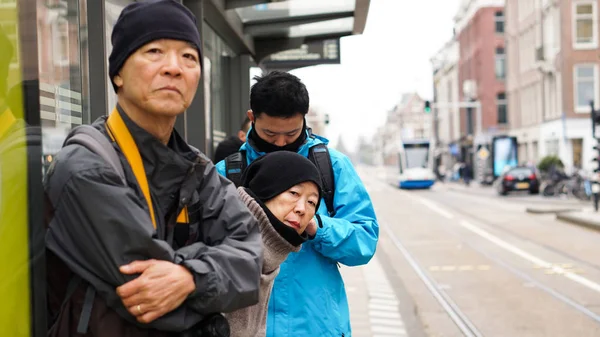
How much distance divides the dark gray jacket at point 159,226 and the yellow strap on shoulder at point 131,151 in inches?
0.6

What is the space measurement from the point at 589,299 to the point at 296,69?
6.18 metres

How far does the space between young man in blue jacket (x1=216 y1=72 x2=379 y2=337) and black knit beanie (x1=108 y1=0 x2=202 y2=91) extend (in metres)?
1.07

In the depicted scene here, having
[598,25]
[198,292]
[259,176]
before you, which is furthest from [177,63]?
[598,25]

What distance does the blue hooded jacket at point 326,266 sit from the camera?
287 cm

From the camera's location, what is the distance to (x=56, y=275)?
1789 millimetres

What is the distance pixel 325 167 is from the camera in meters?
3.06

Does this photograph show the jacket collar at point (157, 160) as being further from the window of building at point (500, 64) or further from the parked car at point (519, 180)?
the window of building at point (500, 64)

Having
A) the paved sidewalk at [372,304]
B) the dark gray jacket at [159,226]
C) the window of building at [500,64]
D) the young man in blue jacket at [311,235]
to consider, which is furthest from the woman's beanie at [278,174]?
the window of building at [500,64]

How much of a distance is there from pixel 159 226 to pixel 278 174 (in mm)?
707

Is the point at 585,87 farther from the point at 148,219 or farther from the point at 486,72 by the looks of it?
the point at 148,219

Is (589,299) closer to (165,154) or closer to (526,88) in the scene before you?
(165,154)

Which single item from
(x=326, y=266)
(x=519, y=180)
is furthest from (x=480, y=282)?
(x=519, y=180)

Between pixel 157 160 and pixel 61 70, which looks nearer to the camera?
pixel 157 160

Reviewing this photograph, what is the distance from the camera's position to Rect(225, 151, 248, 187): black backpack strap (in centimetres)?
305
